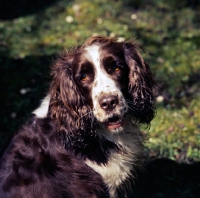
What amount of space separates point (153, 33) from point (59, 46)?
180 cm

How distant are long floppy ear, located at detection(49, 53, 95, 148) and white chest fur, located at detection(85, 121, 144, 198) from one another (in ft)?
0.82

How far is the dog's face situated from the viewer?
147 inches

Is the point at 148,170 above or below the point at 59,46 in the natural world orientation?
below

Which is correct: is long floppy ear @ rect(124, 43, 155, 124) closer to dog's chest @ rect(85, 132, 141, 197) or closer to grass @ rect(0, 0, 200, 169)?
dog's chest @ rect(85, 132, 141, 197)

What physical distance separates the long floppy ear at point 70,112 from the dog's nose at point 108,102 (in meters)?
0.29

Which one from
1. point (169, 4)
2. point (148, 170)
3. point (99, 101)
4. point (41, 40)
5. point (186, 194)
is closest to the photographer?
point (99, 101)

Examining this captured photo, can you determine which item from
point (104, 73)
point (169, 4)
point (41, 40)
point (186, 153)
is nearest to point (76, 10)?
point (41, 40)

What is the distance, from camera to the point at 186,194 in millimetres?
4898

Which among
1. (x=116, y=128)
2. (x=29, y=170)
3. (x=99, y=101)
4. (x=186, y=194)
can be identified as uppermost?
(x=99, y=101)

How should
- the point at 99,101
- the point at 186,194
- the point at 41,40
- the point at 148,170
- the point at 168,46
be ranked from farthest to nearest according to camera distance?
the point at 41,40 < the point at 168,46 < the point at 148,170 < the point at 186,194 < the point at 99,101

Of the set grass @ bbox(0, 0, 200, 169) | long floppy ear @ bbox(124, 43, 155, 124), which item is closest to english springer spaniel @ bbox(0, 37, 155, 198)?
long floppy ear @ bbox(124, 43, 155, 124)

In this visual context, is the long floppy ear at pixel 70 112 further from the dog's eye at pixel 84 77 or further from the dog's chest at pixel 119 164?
the dog's chest at pixel 119 164

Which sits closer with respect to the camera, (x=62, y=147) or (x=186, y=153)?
(x=62, y=147)

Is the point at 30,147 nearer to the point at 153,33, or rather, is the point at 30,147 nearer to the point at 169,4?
the point at 153,33
